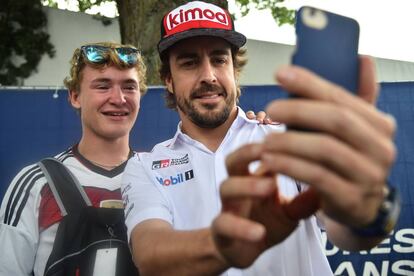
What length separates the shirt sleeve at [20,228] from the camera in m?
2.18

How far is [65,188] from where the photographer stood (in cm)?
228

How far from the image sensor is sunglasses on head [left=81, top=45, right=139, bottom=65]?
258 centimetres

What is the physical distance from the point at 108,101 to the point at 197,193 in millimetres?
864

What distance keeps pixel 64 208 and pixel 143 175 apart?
1.67 feet

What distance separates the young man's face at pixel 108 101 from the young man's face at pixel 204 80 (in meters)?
0.48

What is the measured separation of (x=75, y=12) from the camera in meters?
9.52

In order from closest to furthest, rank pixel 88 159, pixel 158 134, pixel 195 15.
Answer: pixel 195 15 < pixel 88 159 < pixel 158 134

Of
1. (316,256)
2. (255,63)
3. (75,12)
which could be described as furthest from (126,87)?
(75,12)

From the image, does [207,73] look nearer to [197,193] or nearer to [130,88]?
[197,193]

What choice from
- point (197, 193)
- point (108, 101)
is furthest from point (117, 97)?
point (197, 193)

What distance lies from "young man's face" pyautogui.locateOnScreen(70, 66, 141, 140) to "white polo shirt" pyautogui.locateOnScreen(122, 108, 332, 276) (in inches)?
20.1

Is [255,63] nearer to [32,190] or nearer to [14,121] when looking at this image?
[14,121]

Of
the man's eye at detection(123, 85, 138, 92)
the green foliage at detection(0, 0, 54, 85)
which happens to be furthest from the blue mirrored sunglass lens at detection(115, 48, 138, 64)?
the green foliage at detection(0, 0, 54, 85)

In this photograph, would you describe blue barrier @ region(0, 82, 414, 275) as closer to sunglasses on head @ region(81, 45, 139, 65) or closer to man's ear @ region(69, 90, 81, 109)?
man's ear @ region(69, 90, 81, 109)
